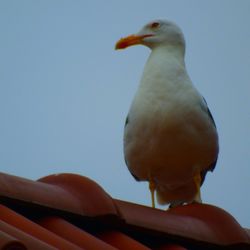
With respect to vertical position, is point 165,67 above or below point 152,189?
above

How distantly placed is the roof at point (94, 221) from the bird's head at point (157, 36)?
6.52 ft

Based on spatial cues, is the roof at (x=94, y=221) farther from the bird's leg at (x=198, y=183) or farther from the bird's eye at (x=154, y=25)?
the bird's eye at (x=154, y=25)

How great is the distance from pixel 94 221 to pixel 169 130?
1525 millimetres

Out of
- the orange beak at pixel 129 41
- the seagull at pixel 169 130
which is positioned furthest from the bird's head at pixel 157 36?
the seagull at pixel 169 130

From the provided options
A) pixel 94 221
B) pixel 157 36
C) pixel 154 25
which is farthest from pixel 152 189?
pixel 94 221

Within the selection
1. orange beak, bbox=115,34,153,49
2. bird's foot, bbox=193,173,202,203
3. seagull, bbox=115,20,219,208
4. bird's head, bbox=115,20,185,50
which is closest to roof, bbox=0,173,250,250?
seagull, bbox=115,20,219,208

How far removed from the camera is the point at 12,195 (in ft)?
11.3

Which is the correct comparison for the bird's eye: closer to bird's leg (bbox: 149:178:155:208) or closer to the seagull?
the seagull

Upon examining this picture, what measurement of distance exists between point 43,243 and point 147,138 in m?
2.51

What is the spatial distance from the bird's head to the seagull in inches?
10.5

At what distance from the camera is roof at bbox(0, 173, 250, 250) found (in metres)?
3.22

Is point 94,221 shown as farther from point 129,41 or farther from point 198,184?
point 129,41

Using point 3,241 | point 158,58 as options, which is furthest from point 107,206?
point 158,58

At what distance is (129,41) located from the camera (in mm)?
6223
